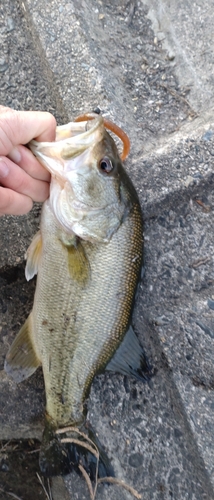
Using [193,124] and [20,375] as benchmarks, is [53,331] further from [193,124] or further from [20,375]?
[193,124]

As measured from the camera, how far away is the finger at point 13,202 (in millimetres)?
2268

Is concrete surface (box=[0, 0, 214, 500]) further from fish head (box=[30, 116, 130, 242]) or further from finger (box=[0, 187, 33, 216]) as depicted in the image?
finger (box=[0, 187, 33, 216])

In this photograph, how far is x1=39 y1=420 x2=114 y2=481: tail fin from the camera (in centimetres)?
248

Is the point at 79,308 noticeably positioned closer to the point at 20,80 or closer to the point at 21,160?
the point at 21,160

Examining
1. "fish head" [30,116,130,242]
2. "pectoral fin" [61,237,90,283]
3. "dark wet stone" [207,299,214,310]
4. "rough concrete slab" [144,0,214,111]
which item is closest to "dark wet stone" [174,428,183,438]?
"dark wet stone" [207,299,214,310]

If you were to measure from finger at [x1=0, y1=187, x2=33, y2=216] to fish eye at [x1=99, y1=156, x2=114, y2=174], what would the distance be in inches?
17.1

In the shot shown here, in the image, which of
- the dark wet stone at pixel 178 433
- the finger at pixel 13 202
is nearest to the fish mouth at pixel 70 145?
the finger at pixel 13 202

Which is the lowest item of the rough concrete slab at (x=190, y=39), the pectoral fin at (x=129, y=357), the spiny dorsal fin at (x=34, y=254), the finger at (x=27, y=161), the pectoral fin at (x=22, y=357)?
the pectoral fin at (x=22, y=357)

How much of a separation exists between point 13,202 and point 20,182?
112 mm

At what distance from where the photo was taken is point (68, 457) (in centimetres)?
250

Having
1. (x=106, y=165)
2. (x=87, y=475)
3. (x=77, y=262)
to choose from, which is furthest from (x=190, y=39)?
(x=87, y=475)

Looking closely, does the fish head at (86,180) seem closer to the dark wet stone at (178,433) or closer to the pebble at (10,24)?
the pebble at (10,24)

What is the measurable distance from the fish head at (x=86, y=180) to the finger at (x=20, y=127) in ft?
0.24

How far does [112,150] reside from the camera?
2.29 m
